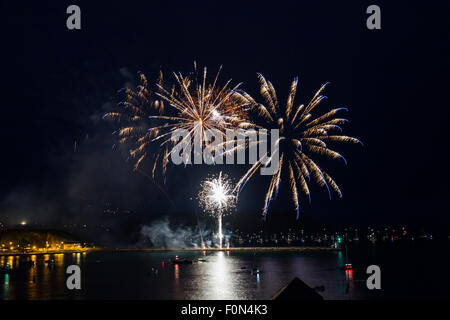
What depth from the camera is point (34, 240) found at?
184875 mm
